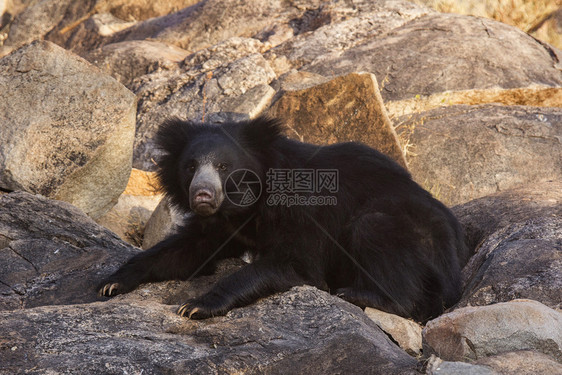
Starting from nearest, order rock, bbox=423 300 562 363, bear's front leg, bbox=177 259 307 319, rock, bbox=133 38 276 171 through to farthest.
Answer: rock, bbox=423 300 562 363 → bear's front leg, bbox=177 259 307 319 → rock, bbox=133 38 276 171

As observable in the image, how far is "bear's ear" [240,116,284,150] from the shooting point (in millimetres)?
4516

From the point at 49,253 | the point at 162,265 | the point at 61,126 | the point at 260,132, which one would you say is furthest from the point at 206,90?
the point at 162,265

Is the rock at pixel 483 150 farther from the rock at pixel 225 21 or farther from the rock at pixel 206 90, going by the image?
the rock at pixel 225 21

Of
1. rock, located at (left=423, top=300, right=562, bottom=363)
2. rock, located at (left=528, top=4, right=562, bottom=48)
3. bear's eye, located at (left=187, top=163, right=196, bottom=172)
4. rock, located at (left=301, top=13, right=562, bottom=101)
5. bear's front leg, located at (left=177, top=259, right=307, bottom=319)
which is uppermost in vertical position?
rock, located at (left=423, top=300, right=562, bottom=363)

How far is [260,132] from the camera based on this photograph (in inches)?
178

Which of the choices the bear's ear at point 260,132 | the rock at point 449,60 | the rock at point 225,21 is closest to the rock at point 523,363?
the bear's ear at point 260,132

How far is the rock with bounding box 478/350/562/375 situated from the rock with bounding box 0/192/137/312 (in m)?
2.65

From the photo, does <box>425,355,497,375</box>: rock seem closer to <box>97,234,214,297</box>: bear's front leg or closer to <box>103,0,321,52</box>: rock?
<box>97,234,214,297</box>: bear's front leg

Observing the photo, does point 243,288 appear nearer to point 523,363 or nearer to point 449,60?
point 523,363

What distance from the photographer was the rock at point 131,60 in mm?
10992

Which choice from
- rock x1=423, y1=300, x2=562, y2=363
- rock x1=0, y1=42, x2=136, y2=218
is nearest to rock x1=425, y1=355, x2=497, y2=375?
rock x1=423, y1=300, x2=562, y2=363

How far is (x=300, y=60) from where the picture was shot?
401 inches

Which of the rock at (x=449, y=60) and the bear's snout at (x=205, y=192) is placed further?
the rock at (x=449, y=60)

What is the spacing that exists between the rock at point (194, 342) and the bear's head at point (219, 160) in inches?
38.2
